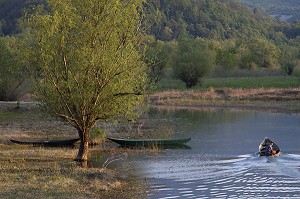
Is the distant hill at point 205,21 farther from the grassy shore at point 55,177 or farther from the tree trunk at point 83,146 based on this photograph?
the tree trunk at point 83,146

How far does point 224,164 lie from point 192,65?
5188cm

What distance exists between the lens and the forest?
52562 millimetres

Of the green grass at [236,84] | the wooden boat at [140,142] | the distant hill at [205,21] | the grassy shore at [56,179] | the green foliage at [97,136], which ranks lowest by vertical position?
the grassy shore at [56,179]

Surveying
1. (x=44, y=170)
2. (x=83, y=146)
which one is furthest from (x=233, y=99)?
(x=44, y=170)

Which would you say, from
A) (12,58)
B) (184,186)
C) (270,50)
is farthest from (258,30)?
(184,186)

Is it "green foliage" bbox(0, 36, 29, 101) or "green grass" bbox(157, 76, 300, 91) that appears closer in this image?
"green foliage" bbox(0, 36, 29, 101)

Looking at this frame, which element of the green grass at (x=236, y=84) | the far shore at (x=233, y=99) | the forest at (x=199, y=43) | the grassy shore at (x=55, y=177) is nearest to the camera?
the grassy shore at (x=55, y=177)

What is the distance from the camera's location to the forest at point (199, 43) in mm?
52562

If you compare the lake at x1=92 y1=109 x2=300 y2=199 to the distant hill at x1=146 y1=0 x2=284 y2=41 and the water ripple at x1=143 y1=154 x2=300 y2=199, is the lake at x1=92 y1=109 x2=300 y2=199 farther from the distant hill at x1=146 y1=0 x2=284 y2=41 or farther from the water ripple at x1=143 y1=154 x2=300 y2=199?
the distant hill at x1=146 y1=0 x2=284 y2=41

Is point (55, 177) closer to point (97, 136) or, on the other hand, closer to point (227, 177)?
point (227, 177)

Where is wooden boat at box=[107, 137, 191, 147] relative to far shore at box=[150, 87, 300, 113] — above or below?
below

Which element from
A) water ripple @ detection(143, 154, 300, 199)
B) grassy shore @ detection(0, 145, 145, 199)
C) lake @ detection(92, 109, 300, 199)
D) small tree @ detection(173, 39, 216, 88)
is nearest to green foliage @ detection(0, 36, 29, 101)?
lake @ detection(92, 109, 300, 199)

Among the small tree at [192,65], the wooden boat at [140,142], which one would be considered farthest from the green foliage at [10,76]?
the small tree at [192,65]

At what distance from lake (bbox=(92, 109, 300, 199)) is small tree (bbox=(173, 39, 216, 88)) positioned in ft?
106
